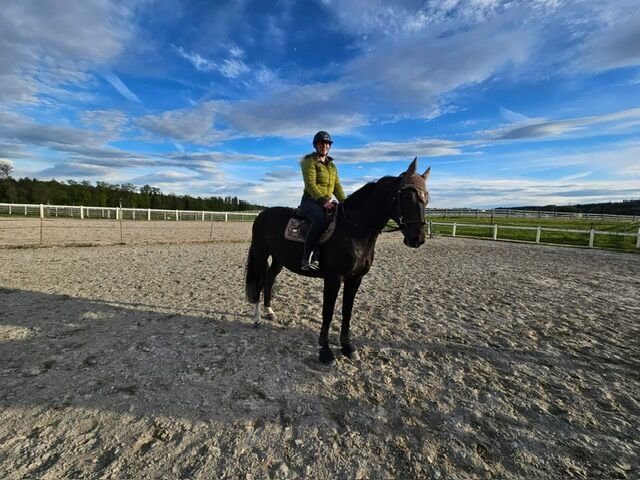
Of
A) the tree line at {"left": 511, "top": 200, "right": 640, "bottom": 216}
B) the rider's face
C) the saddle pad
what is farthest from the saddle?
the tree line at {"left": 511, "top": 200, "right": 640, "bottom": 216}

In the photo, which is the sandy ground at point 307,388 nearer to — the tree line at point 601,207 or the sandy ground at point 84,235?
the sandy ground at point 84,235

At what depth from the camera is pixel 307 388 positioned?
339 cm

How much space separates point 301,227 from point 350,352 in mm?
1802

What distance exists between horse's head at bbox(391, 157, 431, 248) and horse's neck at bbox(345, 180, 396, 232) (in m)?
0.26

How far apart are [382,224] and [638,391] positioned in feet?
10.8

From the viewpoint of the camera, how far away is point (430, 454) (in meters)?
2.53

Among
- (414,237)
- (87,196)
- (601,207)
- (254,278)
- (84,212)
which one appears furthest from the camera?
(601,207)

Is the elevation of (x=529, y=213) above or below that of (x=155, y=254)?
above

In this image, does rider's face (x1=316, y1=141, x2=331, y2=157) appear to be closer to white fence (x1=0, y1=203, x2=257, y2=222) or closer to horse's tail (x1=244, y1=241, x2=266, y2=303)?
horse's tail (x1=244, y1=241, x2=266, y2=303)

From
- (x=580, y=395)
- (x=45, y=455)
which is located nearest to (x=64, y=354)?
(x=45, y=455)

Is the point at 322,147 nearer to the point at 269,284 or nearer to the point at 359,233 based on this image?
the point at 359,233

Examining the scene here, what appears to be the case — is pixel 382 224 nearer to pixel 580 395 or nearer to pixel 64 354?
pixel 580 395

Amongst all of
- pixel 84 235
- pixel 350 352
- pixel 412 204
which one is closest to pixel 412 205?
pixel 412 204

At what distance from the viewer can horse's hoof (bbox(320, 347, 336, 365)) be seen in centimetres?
397
